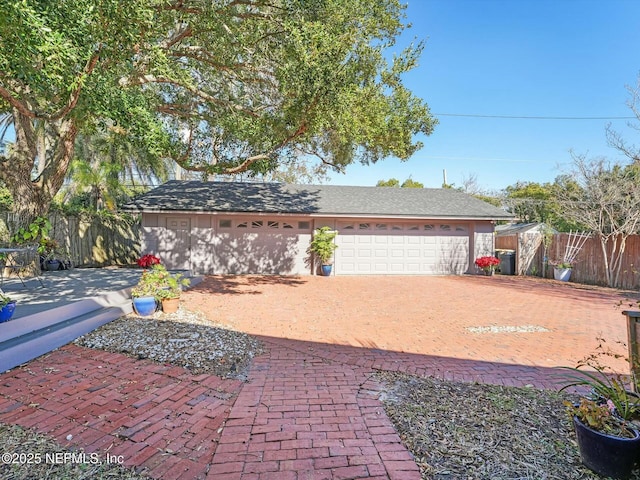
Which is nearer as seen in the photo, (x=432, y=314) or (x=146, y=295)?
(x=146, y=295)

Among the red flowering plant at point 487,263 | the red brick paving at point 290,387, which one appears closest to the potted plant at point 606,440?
the red brick paving at point 290,387

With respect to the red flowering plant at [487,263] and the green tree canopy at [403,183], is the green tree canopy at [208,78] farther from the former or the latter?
the green tree canopy at [403,183]

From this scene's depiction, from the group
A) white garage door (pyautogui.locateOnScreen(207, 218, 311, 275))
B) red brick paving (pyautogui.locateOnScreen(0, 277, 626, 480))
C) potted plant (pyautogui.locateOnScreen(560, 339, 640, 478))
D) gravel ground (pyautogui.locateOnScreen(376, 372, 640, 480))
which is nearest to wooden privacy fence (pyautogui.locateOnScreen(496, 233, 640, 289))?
red brick paving (pyautogui.locateOnScreen(0, 277, 626, 480))

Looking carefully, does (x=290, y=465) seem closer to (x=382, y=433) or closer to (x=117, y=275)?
(x=382, y=433)

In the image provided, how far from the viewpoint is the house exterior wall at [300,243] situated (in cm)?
1196

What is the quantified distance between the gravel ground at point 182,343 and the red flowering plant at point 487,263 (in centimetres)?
1095

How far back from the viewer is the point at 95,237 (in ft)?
39.4

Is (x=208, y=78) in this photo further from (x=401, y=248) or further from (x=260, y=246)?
(x=401, y=248)

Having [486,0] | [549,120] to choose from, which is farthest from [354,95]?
[549,120]

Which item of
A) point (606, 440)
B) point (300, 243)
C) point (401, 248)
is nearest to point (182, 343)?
point (606, 440)

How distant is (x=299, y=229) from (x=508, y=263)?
887 centimetres

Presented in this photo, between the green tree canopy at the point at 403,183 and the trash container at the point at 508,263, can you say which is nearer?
the trash container at the point at 508,263

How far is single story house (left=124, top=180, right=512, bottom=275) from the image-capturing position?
1195 cm

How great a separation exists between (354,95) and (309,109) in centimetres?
102
